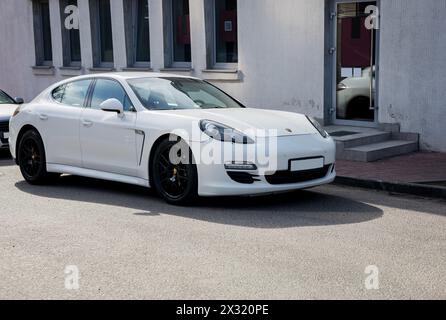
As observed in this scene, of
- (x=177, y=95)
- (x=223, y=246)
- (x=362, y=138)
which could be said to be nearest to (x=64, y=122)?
(x=177, y=95)

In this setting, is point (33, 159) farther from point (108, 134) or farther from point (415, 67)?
point (415, 67)

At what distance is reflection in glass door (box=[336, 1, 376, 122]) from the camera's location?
486 inches

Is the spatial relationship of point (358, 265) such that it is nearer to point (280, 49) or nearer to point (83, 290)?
point (83, 290)

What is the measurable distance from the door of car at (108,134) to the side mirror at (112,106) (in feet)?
0.27

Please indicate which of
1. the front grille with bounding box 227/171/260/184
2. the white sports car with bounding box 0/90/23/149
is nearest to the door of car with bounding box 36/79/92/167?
the front grille with bounding box 227/171/260/184

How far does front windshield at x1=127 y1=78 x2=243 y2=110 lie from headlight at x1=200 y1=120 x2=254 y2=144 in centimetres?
80

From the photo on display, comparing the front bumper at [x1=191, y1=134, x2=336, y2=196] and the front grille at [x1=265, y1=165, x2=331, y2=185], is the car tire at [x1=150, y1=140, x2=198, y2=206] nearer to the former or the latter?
the front bumper at [x1=191, y1=134, x2=336, y2=196]

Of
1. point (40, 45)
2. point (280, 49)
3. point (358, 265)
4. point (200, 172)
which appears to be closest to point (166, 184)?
point (200, 172)

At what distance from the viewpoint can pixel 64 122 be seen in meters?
8.81

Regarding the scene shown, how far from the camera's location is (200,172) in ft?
24.3

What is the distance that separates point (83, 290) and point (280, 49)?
9.48m
